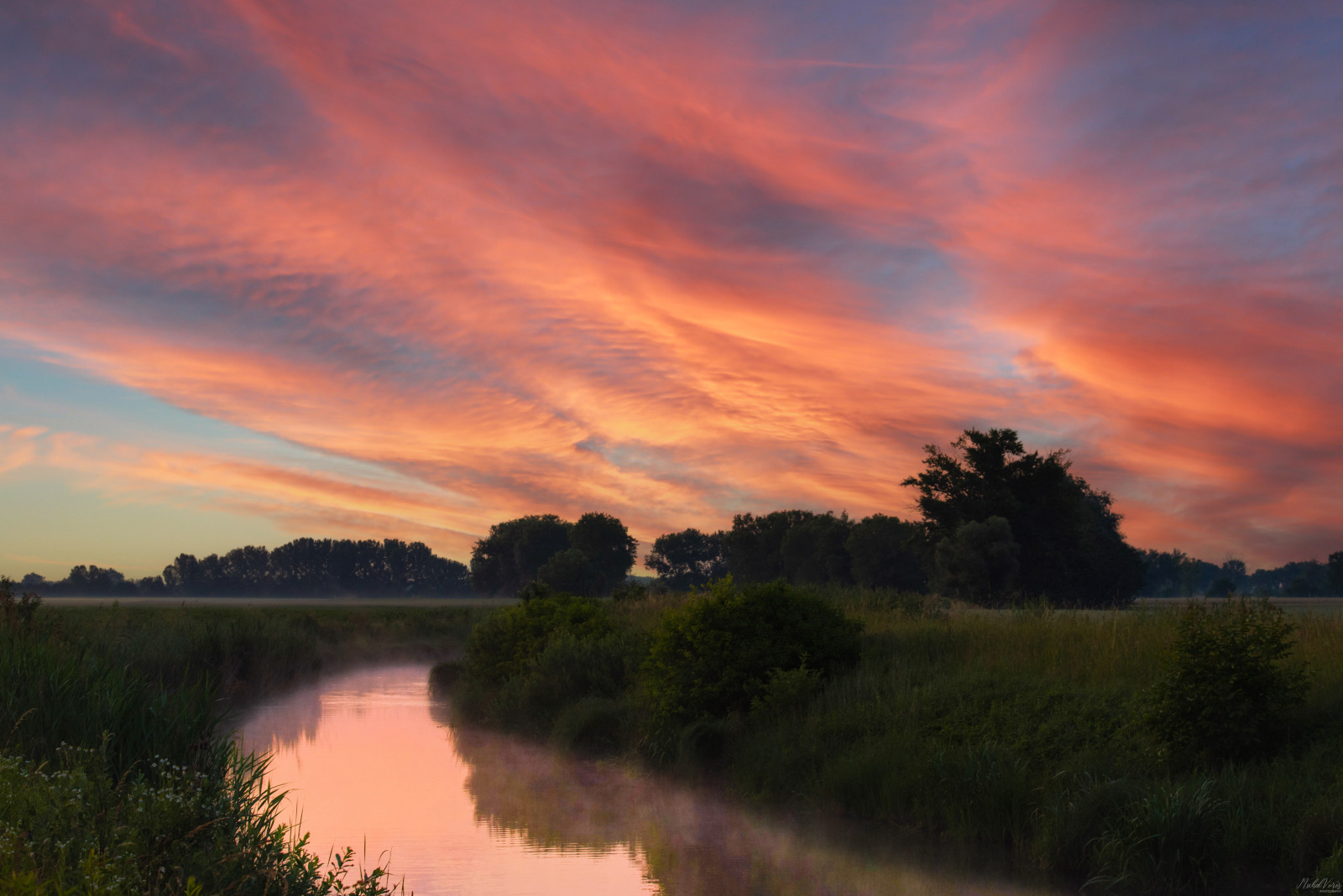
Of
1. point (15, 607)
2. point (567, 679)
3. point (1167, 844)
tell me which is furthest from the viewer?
point (567, 679)

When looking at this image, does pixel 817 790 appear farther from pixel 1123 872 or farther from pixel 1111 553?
pixel 1111 553

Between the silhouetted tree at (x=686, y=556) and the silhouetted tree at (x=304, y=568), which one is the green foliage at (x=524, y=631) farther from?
the silhouetted tree at (x=304, y=568)

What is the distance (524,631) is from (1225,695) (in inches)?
838

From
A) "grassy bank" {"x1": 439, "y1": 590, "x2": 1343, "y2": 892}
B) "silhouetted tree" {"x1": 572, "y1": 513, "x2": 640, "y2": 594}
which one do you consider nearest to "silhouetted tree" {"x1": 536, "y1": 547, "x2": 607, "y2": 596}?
"silhouetted tree" {"x1": 572, "y1": 513, "x2": 640, "y2": 594}

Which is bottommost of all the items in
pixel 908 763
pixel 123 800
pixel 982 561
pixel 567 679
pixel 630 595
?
pixel 908 763

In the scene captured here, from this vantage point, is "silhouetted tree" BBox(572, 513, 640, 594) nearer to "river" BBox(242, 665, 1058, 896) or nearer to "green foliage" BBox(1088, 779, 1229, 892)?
"river" BBox(242, 665, 1058, 896)

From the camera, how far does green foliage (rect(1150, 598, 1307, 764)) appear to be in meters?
13.3

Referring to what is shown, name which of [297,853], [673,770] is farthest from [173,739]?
[673,770]

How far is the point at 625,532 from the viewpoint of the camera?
493ft

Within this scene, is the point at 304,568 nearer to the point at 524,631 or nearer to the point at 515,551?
the point at 515,551

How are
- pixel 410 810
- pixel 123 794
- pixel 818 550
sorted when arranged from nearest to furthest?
pixel 123 794
pixel 410 810
pixel 818 550

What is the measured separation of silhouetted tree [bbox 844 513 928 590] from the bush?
82.8 m

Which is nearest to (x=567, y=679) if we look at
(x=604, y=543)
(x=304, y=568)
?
(x=604, y=543)

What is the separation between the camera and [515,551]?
15875cm
